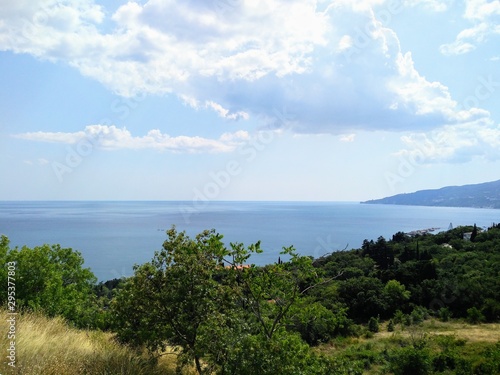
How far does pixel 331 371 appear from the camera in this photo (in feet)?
22.1

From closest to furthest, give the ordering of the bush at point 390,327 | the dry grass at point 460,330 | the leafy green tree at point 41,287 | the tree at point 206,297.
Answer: the tree at point 206,297
the leafy green tree at point 41,287
the dry grass at point 460,330
the bush at point 390,327

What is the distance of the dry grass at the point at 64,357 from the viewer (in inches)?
229

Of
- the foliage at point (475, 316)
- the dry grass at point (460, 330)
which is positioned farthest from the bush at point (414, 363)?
the foliage at point (475, 316)

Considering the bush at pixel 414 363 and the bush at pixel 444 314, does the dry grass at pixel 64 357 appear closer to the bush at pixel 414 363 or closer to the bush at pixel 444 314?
the bush at pixel 414 363

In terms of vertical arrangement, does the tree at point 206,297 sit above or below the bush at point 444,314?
above

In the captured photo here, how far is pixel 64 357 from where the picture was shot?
21.0ft

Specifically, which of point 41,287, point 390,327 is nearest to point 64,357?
point 41,287

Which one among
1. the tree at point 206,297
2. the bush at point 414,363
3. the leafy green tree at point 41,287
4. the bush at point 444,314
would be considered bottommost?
the bush at point 444,314

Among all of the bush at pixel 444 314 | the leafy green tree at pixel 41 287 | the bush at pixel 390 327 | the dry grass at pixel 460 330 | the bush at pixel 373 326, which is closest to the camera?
the leafy green tree at pixel 41 287

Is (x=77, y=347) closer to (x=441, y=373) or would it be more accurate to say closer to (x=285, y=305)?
(x=285, y=305)

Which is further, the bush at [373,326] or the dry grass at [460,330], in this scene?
the bush at [373,326]

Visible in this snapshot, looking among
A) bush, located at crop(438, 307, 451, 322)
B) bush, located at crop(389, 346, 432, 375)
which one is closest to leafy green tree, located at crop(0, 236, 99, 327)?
bush, located at crop(389, 346, 432, 375)

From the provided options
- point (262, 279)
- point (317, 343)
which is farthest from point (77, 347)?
point (317, 343)

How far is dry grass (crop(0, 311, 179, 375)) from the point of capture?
581 centimetres
